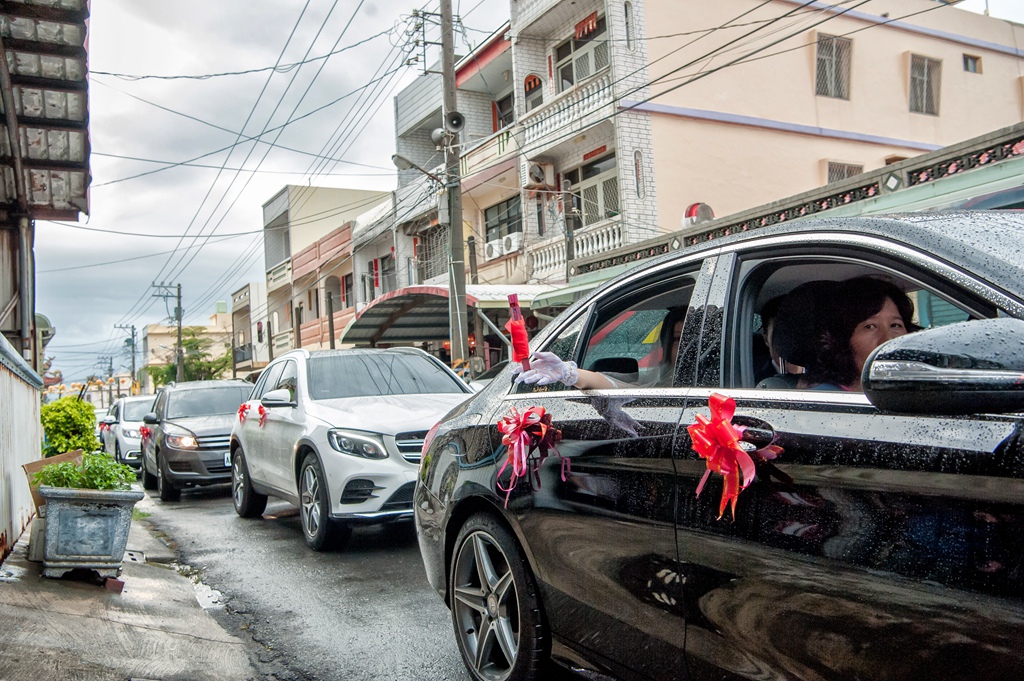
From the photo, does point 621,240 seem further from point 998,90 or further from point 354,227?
Answer: point 354,227

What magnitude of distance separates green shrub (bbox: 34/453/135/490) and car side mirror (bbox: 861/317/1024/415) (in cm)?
544

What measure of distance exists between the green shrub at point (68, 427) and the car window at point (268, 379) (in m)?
2.20

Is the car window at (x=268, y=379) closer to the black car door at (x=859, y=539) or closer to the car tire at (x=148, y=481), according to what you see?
the car tire at (x=148, y=481)

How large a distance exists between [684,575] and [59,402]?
628cm

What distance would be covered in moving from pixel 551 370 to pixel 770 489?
1161 millimetres

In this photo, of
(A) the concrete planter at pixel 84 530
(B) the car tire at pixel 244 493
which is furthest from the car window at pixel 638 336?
(B) the car tire at pixel 244 493

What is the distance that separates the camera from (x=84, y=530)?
18.8 ft

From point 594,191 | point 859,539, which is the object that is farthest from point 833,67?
point 859,539

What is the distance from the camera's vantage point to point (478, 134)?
26219 mm

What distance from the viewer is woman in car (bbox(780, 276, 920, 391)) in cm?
270

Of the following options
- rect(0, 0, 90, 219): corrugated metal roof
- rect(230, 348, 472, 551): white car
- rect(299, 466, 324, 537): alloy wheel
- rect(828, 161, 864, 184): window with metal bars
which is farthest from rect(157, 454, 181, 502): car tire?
rect(828, 161, 864, 184): window with metal bars

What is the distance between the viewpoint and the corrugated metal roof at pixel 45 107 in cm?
861

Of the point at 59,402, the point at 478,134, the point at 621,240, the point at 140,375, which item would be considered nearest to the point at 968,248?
the point at 59,402

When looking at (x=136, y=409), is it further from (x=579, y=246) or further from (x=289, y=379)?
(x=289, y=379)
